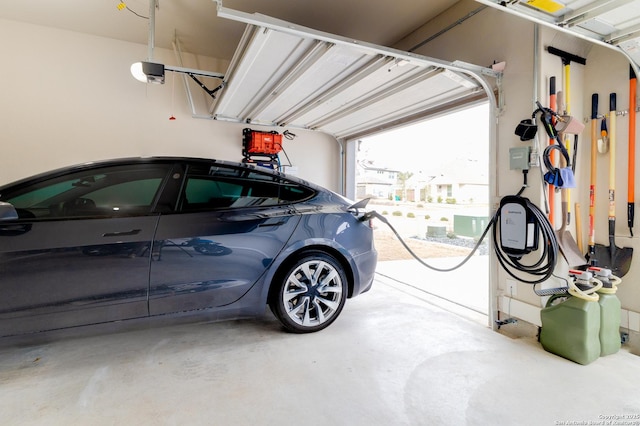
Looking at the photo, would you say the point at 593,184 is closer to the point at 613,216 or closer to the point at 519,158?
the point at 613,216

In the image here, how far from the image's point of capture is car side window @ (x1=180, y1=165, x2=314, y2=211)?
2.13 meters

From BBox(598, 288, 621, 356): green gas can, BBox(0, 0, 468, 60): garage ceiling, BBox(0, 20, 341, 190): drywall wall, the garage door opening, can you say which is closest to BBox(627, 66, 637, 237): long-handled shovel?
BBox(598, 288, 621, 356): green gas can

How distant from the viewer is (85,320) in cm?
180

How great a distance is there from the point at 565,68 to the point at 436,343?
2.44 metres

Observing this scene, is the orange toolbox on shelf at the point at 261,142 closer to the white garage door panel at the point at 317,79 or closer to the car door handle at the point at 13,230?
the white garage door panel at the point at 317,79

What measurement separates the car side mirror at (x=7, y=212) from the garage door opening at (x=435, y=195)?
2.72 m

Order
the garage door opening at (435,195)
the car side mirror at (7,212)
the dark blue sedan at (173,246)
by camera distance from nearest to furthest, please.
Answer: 1. the car side mirror at (7,212)
2. the dark blue sedan at (173,246)
3. the garage door opening at (435,195)

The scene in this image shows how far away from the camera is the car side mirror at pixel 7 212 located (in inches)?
64.0

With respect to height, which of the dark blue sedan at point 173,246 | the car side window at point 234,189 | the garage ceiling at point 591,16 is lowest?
the dark blue sedan at point 173,246

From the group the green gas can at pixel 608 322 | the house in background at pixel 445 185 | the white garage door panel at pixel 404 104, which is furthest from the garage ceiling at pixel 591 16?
the house in background at pixel 445 185

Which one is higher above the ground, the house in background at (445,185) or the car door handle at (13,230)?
the house in background at (445,185)

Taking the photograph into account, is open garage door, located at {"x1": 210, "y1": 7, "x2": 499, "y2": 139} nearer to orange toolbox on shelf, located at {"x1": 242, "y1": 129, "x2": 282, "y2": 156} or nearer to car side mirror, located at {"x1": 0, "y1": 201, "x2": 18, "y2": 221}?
orange toolbox on shelf, located at {"x1": 242, "y1": 129, "x2": 282, "y2": 156}

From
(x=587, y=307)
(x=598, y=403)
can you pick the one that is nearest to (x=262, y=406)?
(x=598, y=403)

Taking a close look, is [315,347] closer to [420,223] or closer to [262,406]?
[262,406]
